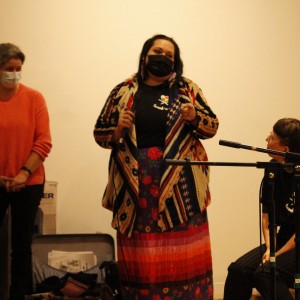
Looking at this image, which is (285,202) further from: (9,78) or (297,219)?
(9,78)

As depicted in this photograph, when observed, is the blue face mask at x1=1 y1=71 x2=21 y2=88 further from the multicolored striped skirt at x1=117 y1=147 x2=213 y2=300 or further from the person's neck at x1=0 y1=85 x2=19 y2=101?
the multicolored striped skirt at x1=117 y1=147 x2=213 y2=300

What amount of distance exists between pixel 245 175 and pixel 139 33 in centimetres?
114

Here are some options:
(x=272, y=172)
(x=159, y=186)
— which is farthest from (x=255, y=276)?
(x=272, y=172)

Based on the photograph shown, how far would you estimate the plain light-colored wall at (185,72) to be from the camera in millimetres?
3258

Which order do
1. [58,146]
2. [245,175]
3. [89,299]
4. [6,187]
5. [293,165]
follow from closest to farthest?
[293,165], [6,187], [89,299], [58,146], [245,175]

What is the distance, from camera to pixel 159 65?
213cm

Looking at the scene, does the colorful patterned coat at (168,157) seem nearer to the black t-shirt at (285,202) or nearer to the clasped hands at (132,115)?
the clasped hands at (132,115)

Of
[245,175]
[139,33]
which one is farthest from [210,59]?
Result: [245,175]

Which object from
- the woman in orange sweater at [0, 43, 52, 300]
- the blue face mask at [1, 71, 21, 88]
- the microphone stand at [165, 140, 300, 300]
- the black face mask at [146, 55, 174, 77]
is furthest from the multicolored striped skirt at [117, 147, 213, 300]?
the blue face mask at [1, 71, 21, 88]

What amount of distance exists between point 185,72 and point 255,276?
1.49 metres

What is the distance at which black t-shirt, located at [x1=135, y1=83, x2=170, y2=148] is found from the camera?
2.10 m

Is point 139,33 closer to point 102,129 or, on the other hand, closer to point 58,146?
point 58,146

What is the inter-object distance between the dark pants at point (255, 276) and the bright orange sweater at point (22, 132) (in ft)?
3.24

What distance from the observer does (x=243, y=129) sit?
348 cm
